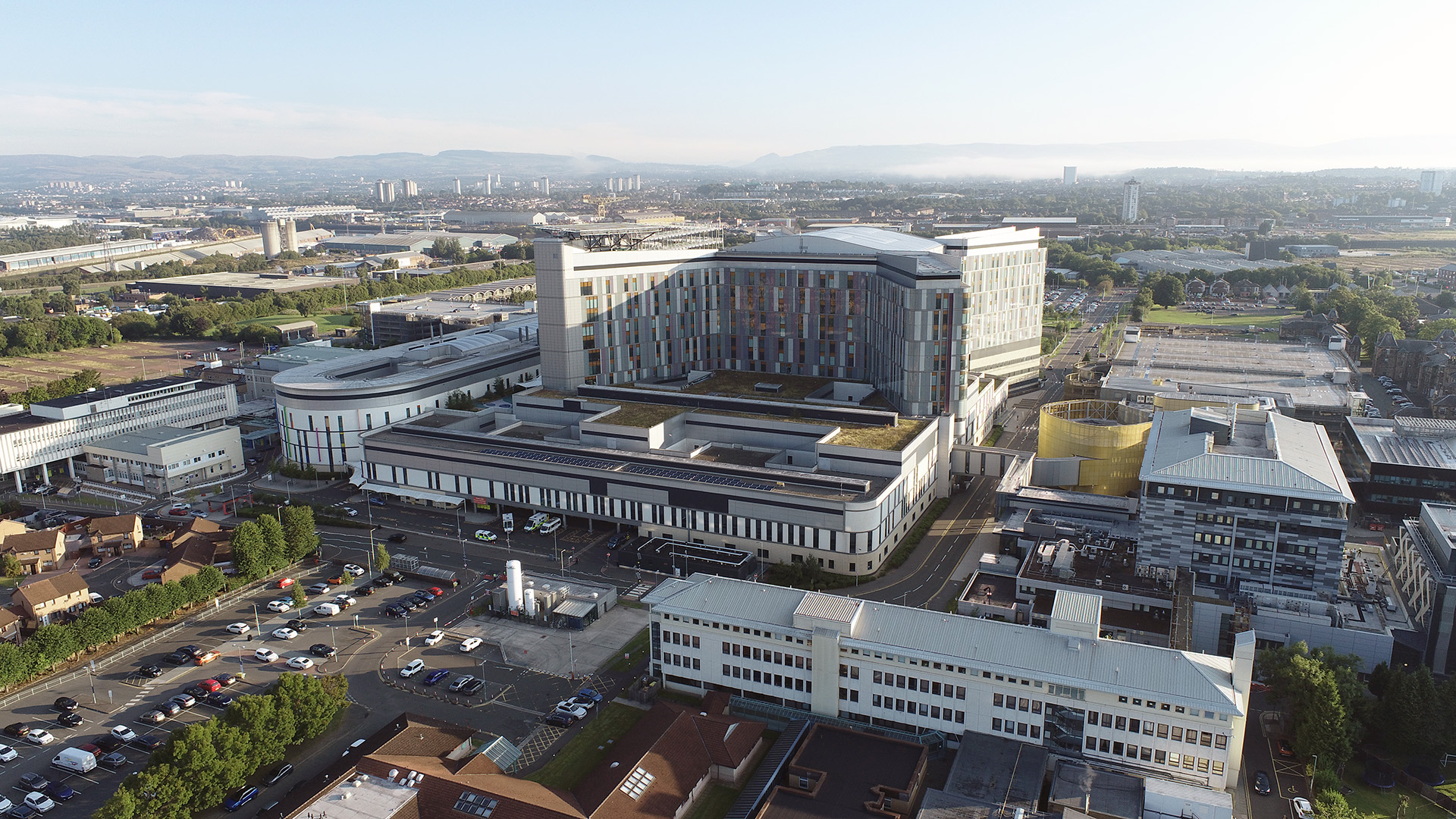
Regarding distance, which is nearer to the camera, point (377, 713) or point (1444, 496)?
point (377, 713)

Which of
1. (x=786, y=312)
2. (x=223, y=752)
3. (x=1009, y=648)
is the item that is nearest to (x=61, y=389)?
(x=786, y=312)

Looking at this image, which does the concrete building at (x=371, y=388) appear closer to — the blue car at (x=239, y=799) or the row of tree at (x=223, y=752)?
the row of tree at (x=223, y=752)

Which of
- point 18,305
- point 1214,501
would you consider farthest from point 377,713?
point 18,305

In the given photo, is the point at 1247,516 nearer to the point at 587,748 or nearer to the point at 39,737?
the point at 587,748

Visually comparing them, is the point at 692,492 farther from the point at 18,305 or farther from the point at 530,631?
the point at 18,305

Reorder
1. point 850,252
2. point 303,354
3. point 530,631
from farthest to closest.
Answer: point 303,354
point 850,252
point 530,631
